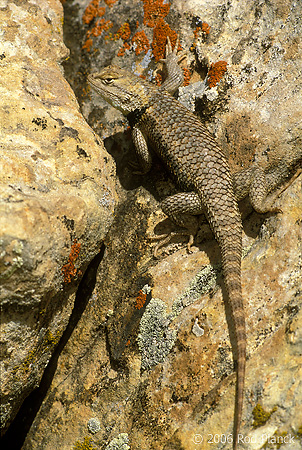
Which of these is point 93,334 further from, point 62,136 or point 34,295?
point 62,136

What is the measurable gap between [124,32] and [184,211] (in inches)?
103

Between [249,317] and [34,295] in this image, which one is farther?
[249,317]

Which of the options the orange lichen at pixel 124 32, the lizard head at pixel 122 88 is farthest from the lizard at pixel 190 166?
the orange lichen at pixel 124 32

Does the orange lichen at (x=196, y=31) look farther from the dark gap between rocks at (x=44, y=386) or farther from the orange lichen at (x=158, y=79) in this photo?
the dark gap between rocks at (x=44, y=386)

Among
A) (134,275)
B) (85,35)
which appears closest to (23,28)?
(85,35)

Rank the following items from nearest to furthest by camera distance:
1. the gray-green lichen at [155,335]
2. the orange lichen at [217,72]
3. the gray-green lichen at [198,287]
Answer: the gray-green lichen at [155,335]
the gray-green lichen at [198,287]
the orange lichen at [217,72]

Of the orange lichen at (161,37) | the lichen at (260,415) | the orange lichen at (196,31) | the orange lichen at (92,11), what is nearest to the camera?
the lichen at (260,415)

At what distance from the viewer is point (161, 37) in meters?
4.75

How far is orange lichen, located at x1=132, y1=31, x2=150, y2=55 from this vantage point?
4844 millimetres

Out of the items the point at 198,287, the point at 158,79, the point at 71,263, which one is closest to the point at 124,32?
the point at 158,79

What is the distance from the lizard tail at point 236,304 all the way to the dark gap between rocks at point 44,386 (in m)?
1.46

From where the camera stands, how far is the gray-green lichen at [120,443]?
3318mm

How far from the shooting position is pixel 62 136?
3.64 meters

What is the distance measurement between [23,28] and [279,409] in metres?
4.24
